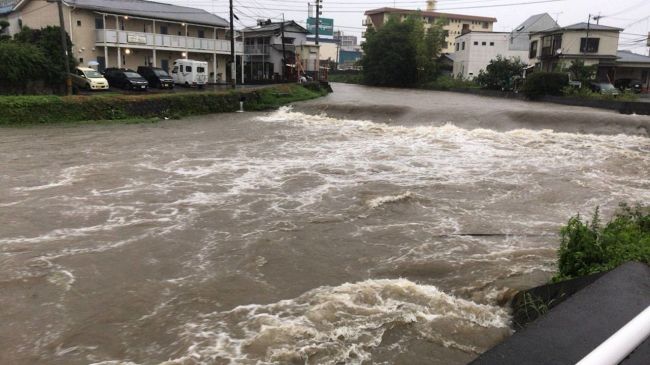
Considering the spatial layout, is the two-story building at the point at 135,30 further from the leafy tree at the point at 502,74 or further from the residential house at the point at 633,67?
the residential house at the point at 633,67

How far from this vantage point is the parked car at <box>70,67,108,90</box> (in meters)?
26.2

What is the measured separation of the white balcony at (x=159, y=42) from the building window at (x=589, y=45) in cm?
2736

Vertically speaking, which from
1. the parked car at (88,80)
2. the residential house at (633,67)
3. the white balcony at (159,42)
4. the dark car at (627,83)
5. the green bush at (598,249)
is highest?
the white balcony at (159,42)

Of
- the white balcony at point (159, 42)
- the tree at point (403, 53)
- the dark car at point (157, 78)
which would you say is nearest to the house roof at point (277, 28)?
the tree at point (403, 53)

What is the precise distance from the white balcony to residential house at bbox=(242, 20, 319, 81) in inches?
401

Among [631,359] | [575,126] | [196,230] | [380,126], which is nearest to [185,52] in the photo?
[380,126]

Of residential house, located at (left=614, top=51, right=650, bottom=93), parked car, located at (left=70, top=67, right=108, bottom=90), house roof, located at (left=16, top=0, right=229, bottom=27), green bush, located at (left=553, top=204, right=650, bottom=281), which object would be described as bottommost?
green bush, located at (left=553, top=204, right=650, bottom=281)

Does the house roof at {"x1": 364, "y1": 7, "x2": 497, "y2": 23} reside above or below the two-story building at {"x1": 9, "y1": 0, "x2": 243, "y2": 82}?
above

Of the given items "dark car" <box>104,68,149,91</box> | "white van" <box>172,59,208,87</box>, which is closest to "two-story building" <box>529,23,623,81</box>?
"white van" <box>172,59,208,87</box>

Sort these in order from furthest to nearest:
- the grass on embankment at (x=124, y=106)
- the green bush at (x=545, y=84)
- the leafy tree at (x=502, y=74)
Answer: the leafy tree at (x=502, y=74), the green bush at (x=545, y=84), the grass on embankment at (x=124, y=106)

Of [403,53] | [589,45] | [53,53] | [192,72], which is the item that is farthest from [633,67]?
[53,53]

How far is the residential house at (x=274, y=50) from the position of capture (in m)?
48.8

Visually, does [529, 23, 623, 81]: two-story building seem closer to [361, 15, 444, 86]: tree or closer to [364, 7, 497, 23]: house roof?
[361, 15, 444, 86]: tree

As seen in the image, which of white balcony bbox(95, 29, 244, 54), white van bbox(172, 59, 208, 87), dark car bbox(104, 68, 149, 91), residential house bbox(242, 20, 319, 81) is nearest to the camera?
dark car bbox(104, 68, 149, 91)
